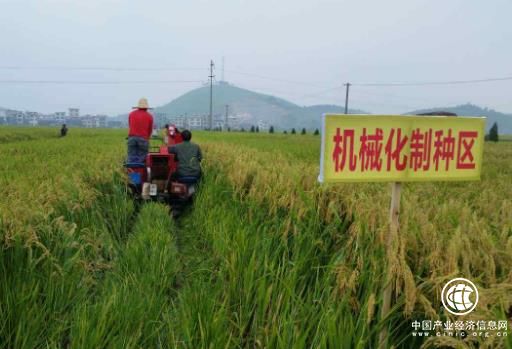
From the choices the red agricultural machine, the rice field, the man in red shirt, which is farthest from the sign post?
the man in red shirt

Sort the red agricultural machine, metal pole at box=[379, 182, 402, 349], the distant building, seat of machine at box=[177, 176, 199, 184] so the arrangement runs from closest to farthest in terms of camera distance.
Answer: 1. metal pole at box=[379, 182, 402, 349]
2. the red agricultural machine
3. seat of machine at box=[177, 176, 199, 184]
4. the distant building

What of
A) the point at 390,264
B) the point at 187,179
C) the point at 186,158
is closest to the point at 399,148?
the point at 390,264

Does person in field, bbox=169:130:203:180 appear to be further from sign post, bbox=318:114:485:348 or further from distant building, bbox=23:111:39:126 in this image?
distant building, bbox=23:111:39:126

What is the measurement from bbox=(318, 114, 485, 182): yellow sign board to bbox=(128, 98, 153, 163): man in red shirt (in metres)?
5.58

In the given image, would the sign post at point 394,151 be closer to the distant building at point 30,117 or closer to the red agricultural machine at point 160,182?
the red agricultural machine at point 160,182

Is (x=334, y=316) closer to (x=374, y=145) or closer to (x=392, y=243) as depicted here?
(x=392, y=243)

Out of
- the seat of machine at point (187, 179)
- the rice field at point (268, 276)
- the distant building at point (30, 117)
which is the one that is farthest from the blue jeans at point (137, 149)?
the distant building at point (30, 117)

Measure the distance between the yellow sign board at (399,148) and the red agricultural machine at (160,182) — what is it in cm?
473

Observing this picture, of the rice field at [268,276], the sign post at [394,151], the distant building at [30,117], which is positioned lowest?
the rice field at [268,276]

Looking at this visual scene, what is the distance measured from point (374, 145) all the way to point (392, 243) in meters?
0.56

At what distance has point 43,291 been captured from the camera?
2.57 metres

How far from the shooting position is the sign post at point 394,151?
71.0 inches

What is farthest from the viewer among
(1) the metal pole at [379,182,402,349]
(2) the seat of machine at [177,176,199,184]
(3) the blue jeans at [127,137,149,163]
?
(3) the blue jeans at [127,137,149,163]

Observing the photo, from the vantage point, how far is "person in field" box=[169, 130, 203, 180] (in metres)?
6.37
